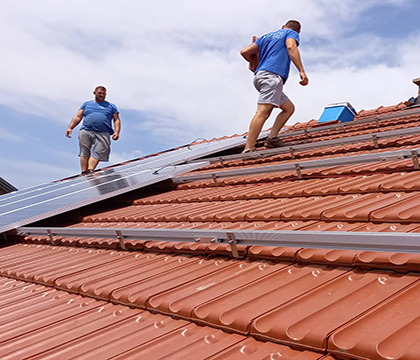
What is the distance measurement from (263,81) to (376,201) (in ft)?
10.3

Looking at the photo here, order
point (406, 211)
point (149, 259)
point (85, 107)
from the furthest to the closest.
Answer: point (85, 107) → point (149, 259) → point (406, 211)

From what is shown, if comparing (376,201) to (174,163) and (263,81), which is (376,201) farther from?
(174,163)

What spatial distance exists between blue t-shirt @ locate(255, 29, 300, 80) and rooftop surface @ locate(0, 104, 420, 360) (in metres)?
1.71

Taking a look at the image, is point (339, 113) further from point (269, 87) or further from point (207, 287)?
point (207, 287)

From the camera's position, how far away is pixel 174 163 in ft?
21.5

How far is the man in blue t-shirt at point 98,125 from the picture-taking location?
735 centimetres

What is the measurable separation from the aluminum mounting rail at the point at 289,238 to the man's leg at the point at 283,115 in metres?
3.01

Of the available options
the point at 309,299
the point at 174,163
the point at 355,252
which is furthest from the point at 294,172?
the point at 174,163

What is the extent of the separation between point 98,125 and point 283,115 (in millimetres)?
3020

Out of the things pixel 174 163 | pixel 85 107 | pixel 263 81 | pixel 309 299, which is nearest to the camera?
pixel 309 299

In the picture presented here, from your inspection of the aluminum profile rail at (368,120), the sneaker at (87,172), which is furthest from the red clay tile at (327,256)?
the sneaker at (87,172)

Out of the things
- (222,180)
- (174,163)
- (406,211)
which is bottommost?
(406,211)

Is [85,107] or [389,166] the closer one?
[389,166]

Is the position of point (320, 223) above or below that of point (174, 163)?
below
